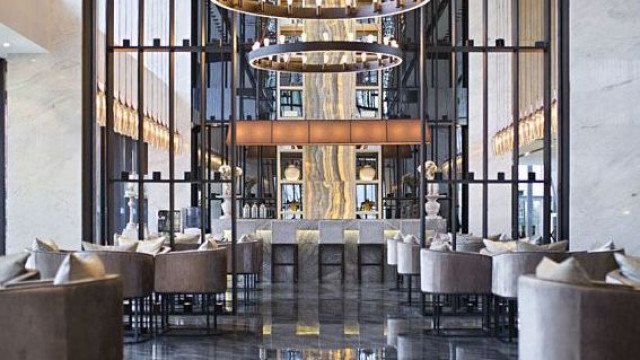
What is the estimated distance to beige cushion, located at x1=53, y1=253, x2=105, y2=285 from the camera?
4.99 metres

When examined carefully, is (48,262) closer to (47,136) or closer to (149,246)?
(149,246)

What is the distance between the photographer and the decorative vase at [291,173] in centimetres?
1823

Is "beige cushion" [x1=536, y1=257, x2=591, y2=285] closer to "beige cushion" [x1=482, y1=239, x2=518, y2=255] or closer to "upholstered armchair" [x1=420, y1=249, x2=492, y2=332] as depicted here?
"upholstered armchair" [x1=420, y1=249, x2=492, y2=332]

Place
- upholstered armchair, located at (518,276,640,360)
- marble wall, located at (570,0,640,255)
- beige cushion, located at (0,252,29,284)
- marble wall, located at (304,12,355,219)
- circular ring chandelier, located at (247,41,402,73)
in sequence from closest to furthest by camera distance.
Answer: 1. upholstered armchair, located at (518,276,640,360)
2. beige cushion, located at (0,252,29,284)
3. marble wall, located at (570,0,640,255)
4. circular ring chandelier, located at (247,41,402,73)
5. marble wall, located at (304,12,355,219)

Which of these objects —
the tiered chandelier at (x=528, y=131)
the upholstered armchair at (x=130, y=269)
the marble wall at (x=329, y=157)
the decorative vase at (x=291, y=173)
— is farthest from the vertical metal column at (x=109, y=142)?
the decorative vase at (x=291, y=173)

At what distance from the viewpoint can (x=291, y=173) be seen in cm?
1823

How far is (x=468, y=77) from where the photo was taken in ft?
65.5

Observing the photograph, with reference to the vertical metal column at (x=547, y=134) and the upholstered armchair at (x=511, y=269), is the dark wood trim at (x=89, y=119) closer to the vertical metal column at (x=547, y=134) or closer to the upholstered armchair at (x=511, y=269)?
the upholstered armchair at (x=511, y=269)

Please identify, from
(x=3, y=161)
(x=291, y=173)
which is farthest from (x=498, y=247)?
(x=291, y=173)

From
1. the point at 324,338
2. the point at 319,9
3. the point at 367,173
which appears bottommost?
the point at 324,338

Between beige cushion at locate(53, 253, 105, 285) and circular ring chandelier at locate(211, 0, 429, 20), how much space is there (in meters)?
3.81

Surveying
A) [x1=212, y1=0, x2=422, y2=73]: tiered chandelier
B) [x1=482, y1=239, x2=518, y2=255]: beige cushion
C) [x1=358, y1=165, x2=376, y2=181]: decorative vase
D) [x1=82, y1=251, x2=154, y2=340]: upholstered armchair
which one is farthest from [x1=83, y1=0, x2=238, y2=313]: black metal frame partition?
[x1=358, y1=165, x2=376, y2=181]: decorative vase

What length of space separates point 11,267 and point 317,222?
9926 mm

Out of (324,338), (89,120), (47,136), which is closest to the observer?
(324,338)
